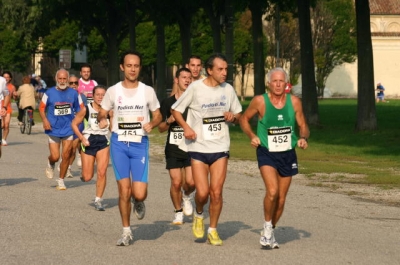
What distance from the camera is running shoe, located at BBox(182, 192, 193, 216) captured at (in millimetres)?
12898

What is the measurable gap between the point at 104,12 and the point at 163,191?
3506 centimetres

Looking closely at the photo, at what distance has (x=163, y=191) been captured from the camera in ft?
55.2

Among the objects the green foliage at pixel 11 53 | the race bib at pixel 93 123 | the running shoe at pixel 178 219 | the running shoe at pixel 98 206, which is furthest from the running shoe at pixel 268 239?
the green foliage at pixel 11 53

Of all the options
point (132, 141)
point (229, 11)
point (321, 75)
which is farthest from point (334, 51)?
point (132, 141)

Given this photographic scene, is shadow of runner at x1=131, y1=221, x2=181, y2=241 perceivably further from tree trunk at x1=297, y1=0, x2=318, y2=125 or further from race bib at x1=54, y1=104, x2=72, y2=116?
tree trunk at x1=297, y1=0, x2=318, y2=125

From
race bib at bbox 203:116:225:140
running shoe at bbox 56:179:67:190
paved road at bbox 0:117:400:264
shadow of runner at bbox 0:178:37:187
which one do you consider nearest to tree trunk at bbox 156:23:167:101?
shadow of runner at bbox 0:178:37:187

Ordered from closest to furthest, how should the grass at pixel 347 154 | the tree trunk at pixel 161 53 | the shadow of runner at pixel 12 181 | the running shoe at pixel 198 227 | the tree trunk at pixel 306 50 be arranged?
the running shoe at pixel 198 227, the shadow of runner at pixel 12 181, the grass at pixel 347 154, the tree trunk at pixel 306 50, the tree trunk at pixel 161 53

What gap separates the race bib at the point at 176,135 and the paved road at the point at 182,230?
920 mm

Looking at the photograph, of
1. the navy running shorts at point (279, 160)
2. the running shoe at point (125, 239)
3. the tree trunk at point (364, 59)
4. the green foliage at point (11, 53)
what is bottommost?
the running shoe at point (125, 239)

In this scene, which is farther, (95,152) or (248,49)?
(248,49)

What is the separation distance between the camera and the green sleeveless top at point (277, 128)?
423 inches

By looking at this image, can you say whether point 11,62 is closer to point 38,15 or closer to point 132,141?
point 38,15

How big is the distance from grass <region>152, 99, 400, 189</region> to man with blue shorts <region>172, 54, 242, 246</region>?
24.2 ft

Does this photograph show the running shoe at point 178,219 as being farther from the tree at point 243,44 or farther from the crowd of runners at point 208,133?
the tree at point 243,44
